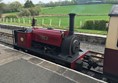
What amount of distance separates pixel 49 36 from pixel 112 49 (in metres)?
3.52

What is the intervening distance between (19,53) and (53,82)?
358 cm

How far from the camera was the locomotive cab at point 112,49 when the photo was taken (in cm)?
513

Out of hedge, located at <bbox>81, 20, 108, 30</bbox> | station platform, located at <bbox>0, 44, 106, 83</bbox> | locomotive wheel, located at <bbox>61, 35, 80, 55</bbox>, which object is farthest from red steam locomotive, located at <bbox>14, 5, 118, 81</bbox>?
hedge, located at <bbox>81, 20, 108, 30</bbox>

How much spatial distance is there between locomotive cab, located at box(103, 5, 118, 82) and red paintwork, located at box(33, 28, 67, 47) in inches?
102

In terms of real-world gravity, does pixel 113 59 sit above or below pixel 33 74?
above

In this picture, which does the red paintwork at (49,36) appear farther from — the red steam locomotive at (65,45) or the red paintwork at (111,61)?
the red paintwork at (111,61)

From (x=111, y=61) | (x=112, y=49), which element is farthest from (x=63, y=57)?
(x=112, y=49)

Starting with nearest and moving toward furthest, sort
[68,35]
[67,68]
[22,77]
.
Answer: [22,77], [67,68], [68,35]

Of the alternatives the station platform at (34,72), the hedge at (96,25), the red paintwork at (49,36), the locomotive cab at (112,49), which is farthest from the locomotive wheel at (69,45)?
the hedge at (96,25)

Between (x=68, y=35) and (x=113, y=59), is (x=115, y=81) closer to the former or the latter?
(x=113, y=59)

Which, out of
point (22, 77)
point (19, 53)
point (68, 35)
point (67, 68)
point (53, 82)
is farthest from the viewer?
point (19, 53)

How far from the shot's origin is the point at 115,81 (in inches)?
215

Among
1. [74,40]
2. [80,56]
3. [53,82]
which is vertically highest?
[74,40]

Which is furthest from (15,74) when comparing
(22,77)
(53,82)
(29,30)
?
(29,30)
